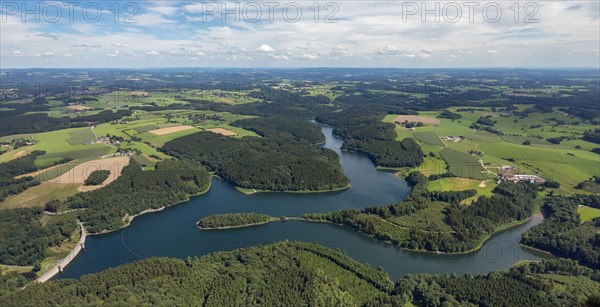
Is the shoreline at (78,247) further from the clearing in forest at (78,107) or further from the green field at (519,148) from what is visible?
the clearing in forest at (78,107)

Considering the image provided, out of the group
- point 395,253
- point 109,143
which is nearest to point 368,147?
point 395,253

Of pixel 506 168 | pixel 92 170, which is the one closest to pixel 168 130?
pixel 92 170

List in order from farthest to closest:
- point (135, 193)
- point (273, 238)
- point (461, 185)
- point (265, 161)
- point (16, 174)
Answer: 1. point (265, 161)
2. point (16, 174)
3. point (461, 185)
4. point (135, 193)
5. point (273, 238)

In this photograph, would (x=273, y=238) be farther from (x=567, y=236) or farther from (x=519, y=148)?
(x=519, y=148)

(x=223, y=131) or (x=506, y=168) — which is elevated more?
(x=223, y=131)

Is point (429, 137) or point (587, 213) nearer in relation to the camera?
point (587, 213)

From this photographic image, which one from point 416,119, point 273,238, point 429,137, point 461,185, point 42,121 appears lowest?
point 273,238
